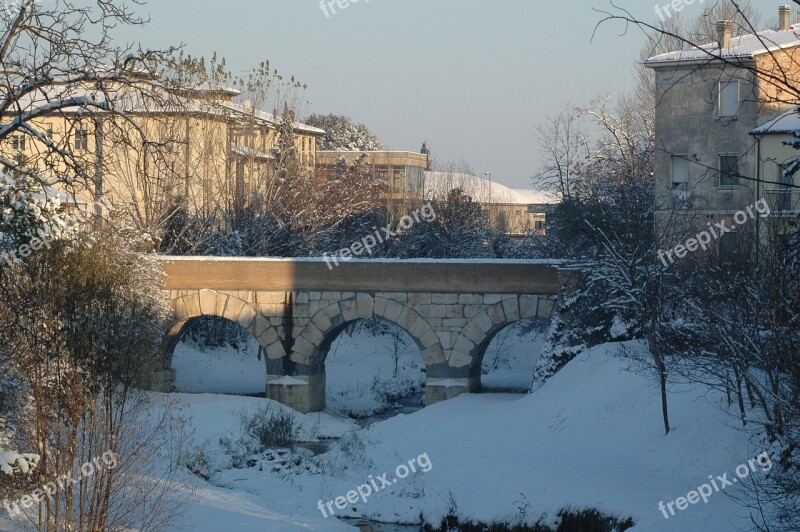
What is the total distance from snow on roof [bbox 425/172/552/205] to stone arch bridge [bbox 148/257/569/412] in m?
17.7

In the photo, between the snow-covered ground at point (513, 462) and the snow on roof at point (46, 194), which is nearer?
the snow on roof at point (46, 194)

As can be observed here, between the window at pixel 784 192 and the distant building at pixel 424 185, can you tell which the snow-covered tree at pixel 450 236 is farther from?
the window at pixel 784 192

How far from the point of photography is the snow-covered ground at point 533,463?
1473 cm

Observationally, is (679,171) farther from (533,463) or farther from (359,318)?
(533,463)

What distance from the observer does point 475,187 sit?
59.6 metres

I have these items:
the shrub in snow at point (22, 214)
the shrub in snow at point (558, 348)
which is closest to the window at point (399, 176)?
the shrub in snow at point (558, 348)

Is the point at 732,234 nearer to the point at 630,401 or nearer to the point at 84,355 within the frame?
the point at 630,401

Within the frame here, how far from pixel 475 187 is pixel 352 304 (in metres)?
34.5

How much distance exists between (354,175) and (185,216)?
12704 mm

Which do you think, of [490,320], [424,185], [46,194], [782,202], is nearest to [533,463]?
[782,202]

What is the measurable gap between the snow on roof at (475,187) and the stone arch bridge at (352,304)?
17.7 m

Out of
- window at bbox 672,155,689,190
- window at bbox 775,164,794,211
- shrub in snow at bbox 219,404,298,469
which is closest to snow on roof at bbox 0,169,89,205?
window at bbox 775,164,794,211

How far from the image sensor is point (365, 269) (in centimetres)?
2594

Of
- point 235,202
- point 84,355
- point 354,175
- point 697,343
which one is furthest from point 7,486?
point 354,175
